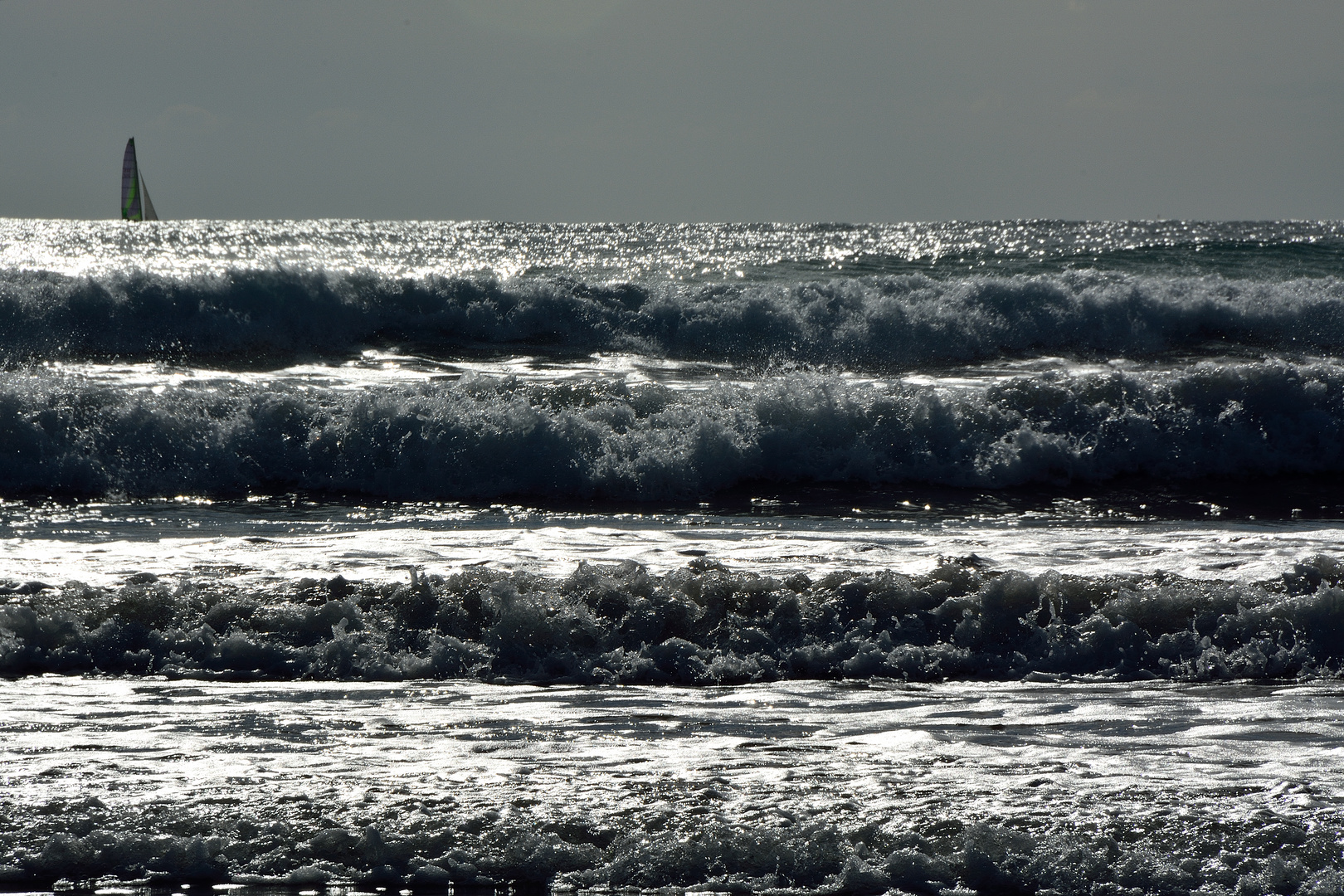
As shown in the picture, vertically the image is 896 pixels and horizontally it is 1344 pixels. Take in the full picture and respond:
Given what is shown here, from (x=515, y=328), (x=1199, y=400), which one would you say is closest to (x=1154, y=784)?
(x=1199, y=400)

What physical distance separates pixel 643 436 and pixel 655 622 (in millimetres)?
4006

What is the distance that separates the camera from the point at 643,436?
853cm

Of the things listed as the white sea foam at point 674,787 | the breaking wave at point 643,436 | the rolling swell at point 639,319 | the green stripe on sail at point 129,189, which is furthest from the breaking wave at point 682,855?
the green stripe on sail at point 129,189

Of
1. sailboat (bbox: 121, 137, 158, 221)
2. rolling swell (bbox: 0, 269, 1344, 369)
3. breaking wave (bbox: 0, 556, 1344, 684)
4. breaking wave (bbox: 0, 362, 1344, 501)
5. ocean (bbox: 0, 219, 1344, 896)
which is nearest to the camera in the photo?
ocean (bbox: 0, 219, 1344, 896)

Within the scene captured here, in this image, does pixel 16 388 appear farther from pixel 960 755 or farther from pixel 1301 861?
pixel 1301 861

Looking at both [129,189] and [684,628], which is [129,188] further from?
[684,628]

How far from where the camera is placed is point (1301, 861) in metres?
2.79

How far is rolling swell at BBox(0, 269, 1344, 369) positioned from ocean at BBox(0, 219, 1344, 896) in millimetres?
191

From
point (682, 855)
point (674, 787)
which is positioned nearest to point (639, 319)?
point (674, 787)

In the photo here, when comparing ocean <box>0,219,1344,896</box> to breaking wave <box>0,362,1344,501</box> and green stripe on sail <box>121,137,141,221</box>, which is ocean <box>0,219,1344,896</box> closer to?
breaking wave <box>0,362,1344,501</box>

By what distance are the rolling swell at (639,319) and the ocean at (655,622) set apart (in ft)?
0.63

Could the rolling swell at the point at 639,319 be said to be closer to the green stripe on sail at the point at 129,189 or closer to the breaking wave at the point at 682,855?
the breaking wave at the point at 682,855

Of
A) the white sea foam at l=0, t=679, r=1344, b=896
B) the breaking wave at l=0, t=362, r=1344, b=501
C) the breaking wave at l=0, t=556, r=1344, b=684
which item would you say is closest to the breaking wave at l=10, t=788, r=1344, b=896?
the white sea foam at l=0, t=679, r=1344, b=896

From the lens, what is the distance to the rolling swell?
506 inches
